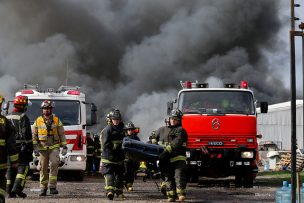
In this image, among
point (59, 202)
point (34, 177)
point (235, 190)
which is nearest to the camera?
point (59, 202)

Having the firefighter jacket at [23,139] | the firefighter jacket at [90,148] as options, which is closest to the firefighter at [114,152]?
the firefighter jacket at [23,139]

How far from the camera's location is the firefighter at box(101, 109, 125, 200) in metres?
10.7

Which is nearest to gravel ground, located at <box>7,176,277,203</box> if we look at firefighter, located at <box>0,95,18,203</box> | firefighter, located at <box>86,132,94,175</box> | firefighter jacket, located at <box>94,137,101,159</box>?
firefighter, located at <box>0,95,18,203</box>

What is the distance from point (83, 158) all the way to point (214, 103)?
3408mm

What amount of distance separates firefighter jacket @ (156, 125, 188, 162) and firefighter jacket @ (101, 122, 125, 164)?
28.5 inches

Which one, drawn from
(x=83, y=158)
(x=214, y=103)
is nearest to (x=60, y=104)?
(x=83, y=158)

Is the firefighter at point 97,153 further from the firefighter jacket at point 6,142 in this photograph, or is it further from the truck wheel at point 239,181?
the firefighter jacket at point 6,142

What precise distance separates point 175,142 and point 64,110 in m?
5.75

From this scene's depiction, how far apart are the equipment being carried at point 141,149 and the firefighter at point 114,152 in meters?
0.24

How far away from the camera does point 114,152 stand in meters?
10.8

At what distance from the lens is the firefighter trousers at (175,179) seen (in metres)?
10.3

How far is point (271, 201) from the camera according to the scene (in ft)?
35.8

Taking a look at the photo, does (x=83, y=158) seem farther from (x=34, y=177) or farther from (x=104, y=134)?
(x=104, y=134)

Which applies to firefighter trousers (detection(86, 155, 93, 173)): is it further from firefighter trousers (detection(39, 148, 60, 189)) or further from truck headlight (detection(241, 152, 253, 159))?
firefighter trousers (detection(39, 148, 60, 189))
